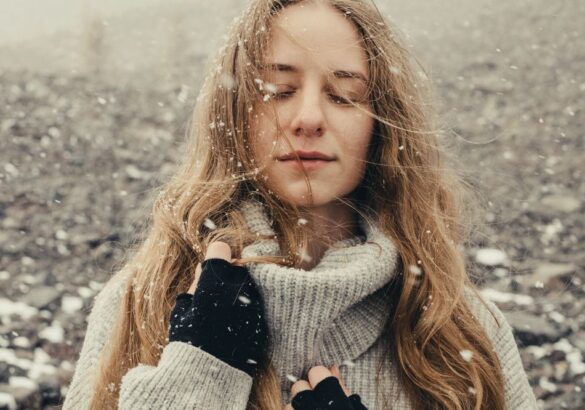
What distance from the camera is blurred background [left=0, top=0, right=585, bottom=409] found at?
12.4 feet

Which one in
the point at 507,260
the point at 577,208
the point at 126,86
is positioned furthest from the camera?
the point at 126,86

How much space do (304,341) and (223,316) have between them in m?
0.27

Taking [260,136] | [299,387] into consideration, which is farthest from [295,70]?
[299,387]

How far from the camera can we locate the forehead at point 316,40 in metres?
1.64

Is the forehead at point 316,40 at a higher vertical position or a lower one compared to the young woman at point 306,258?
higher

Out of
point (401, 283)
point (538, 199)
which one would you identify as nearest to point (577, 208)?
point (538, 199)

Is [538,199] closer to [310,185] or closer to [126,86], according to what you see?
[310,185]

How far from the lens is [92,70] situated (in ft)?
30.0

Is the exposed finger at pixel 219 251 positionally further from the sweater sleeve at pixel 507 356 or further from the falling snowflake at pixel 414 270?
the sweater sleeve at pixel 507 356

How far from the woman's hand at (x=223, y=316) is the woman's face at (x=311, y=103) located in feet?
1.09

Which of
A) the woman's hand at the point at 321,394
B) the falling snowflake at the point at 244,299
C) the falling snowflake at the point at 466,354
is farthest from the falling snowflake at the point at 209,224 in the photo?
the falling snowflake at the point at 466,354

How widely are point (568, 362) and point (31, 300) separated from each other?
3788 mm

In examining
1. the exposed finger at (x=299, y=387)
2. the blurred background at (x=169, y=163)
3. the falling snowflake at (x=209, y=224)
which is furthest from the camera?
the blurred background at (x=169, y=163)

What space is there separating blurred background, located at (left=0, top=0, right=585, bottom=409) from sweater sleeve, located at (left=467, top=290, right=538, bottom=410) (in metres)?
0.61
